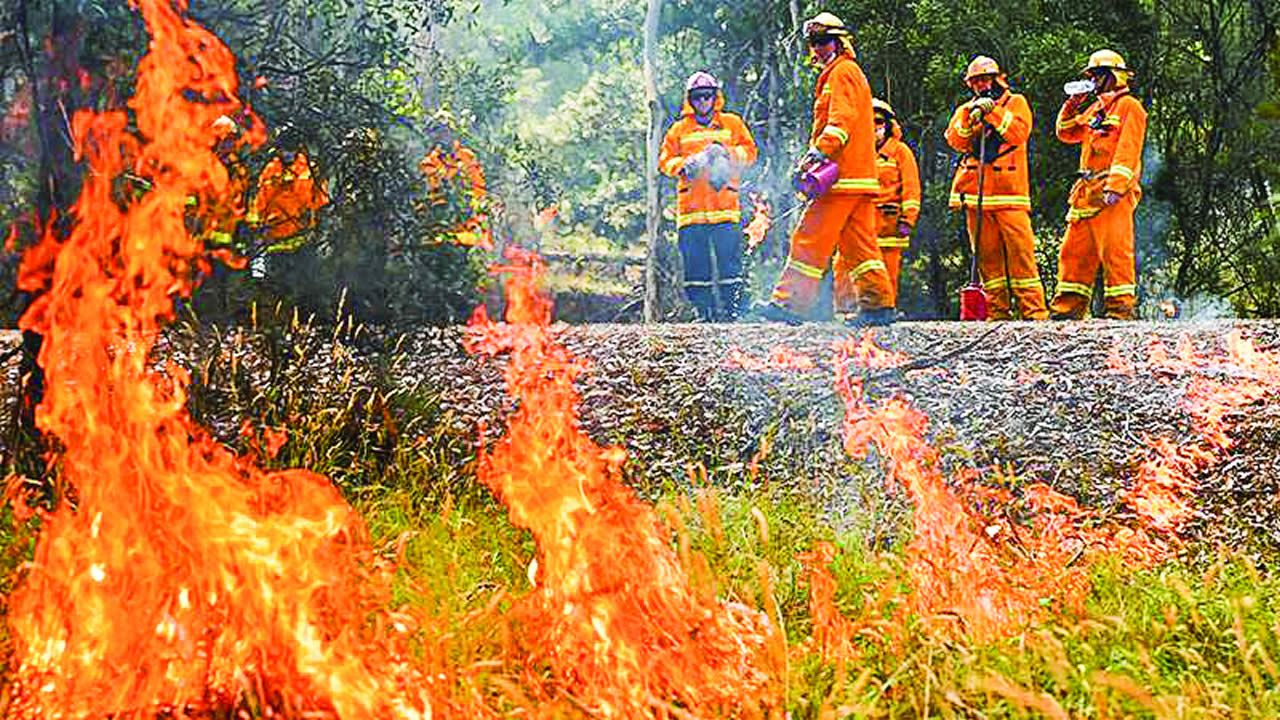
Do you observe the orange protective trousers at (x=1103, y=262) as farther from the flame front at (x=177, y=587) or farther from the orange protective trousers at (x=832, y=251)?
the flame front at (x=177, y=587)

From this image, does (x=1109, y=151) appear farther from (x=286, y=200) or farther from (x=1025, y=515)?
(x=286, y=200)

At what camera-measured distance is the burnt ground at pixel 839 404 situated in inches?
209

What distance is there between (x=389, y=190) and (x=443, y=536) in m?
2.41

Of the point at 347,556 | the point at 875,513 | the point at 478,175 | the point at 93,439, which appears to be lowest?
the point at 875,513

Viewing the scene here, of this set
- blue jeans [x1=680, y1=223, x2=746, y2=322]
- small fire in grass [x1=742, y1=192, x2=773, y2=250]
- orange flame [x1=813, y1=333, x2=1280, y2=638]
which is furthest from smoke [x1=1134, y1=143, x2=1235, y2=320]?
orange flame [x1=813, y1=333, x2=1280, y2=638]

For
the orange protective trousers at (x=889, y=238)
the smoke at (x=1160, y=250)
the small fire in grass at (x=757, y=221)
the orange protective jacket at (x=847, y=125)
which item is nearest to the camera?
the orange protective jacket at (x=847, y=125)

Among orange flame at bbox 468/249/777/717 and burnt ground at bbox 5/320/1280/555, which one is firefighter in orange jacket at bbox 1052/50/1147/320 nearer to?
burnt ground at bbox 5/320/1280/555

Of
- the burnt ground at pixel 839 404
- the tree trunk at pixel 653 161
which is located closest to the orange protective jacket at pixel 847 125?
the burnt ground at pixel 839 404

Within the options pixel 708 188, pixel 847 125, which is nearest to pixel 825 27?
pixel 847 125

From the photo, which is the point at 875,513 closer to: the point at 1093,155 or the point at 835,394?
the point at 835,394

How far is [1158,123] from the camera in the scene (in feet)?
46.0

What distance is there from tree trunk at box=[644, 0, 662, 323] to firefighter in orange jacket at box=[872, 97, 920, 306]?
472 centimetres

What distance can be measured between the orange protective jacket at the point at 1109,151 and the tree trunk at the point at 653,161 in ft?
19.3

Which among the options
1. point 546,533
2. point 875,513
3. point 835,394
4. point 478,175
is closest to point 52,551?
point 546,533
